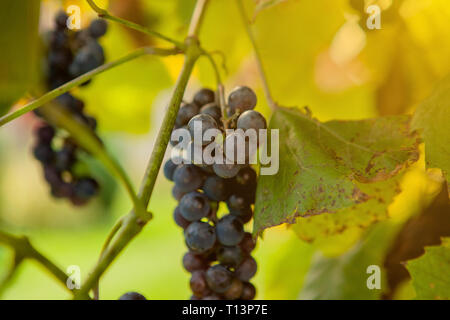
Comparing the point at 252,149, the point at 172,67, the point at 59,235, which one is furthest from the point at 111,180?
the point at 252,149

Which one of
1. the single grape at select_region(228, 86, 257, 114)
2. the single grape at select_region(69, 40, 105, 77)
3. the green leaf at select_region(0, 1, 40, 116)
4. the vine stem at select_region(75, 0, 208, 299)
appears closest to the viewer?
the green leaf at select_region(0, 1, 40, 116)

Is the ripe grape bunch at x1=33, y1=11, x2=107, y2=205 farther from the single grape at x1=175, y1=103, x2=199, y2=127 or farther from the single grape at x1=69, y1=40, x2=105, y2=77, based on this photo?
the single grape at x1=175, y1=103, x2=199, y2=127

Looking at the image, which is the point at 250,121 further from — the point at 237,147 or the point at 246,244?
the point at 246,244

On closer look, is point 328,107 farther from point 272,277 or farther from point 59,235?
point 59,235

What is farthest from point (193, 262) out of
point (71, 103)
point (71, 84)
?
point (71, 103)

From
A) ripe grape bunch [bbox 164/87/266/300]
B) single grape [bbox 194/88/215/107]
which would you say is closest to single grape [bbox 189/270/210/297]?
ripe grape bunch [bbox 164/87/266/300]

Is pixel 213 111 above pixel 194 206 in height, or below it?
above
